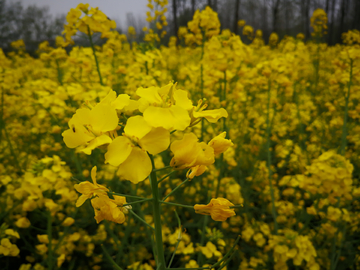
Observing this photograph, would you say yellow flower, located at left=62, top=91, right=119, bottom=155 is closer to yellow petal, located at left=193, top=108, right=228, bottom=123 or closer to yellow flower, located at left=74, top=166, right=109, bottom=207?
yellow flower, located at left=74, top=166, right=109, bottom=207

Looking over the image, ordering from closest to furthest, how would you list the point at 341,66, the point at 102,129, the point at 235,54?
the point at 102,129
the point at 235,54
the point at 341,66

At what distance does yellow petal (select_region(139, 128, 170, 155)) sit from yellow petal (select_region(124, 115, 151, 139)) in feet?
0.06

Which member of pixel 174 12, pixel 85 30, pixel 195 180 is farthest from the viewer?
pixel 174 12

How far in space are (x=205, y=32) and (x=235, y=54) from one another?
468 mm

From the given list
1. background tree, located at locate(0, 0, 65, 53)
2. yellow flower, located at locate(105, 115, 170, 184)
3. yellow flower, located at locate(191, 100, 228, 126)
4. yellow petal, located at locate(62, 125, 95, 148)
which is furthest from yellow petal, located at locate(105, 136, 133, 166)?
background tree, located at locate(0, 0, 65, 53)

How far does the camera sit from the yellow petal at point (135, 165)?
646 millimetres

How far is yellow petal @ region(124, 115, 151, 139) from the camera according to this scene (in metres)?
0.64

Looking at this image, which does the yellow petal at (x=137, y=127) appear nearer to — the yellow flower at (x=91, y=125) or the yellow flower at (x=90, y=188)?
the yellow flower at (x=91, y=125)

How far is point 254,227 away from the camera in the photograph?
7.13 ft

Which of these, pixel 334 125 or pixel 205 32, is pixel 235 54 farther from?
pixel 334 125

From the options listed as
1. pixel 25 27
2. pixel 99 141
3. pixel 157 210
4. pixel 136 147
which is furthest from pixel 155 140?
pixel 25 27

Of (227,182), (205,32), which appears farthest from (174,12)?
(227,182)

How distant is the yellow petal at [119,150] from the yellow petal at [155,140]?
39mm

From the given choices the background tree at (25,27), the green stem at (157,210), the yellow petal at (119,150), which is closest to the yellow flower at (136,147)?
the yellow petal at (119,150)
